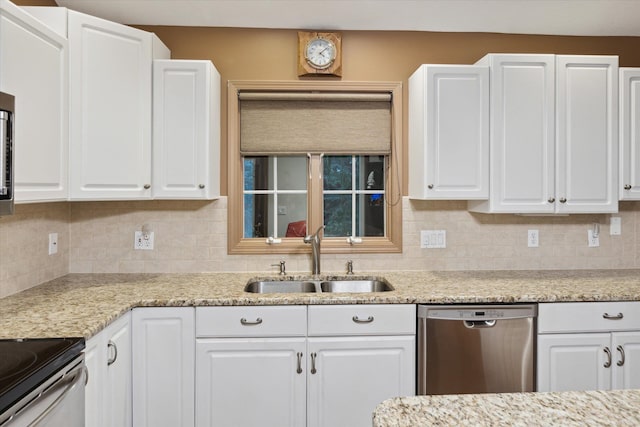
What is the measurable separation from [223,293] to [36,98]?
1.22 meters

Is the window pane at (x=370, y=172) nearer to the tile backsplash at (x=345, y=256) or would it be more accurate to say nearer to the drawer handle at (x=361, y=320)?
the tile backsplash at (x=345, y=256)

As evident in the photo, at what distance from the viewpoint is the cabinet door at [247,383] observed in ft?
7.64

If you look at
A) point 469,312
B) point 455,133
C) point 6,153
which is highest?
point 455,133

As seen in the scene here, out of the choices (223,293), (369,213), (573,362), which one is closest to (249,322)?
(223,293)

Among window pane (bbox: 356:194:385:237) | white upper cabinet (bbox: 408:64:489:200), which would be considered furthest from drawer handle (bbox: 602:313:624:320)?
window pane (bbox: 356:194:385:237)

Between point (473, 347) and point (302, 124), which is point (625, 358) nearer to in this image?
point (473, 347)

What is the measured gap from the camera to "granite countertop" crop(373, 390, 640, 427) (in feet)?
3.17

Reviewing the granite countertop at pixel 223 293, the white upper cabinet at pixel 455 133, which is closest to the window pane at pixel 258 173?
the granite countertop at pixel 223 293

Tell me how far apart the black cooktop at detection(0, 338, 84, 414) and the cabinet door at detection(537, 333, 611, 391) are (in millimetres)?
2142

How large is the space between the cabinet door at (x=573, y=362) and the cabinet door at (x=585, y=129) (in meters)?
0.75

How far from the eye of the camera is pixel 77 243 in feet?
9.70

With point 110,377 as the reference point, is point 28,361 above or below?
above

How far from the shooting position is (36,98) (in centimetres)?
201

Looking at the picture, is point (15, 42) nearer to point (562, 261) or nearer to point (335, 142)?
Answer: point (335, 142)
